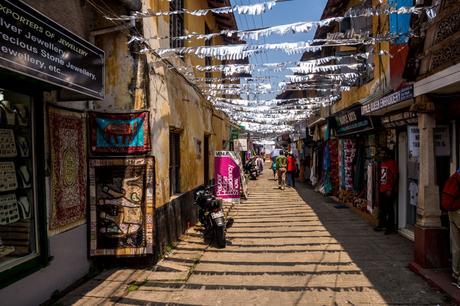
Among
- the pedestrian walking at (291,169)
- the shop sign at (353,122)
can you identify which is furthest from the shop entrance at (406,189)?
the pedestrian walking at (291,169)

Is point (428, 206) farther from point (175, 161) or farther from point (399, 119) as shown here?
point (175, 161)

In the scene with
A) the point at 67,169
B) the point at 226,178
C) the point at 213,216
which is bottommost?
the point at 213,216

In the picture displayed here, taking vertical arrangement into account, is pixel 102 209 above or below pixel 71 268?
above

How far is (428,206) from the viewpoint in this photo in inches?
230

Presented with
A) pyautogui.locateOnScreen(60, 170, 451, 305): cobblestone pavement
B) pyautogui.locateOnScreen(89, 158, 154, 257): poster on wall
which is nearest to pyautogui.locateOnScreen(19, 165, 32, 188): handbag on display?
pyautogui.locateOnScreen(89, 158, 154, 257): poster on wall

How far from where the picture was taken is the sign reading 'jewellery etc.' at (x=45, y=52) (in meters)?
3.28

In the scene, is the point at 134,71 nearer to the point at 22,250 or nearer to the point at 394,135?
the point at 22,250

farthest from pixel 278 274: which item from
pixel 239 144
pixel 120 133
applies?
pixel 239 144

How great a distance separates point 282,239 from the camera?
8180mm

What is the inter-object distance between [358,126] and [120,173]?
6759mm

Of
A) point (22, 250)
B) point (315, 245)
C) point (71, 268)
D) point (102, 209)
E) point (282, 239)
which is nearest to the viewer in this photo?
point (22, 250)

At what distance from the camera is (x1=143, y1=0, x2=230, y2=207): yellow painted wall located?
663cm

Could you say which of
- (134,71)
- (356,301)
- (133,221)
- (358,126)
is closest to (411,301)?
(356,301)

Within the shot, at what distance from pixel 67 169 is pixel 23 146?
2.97 ft
